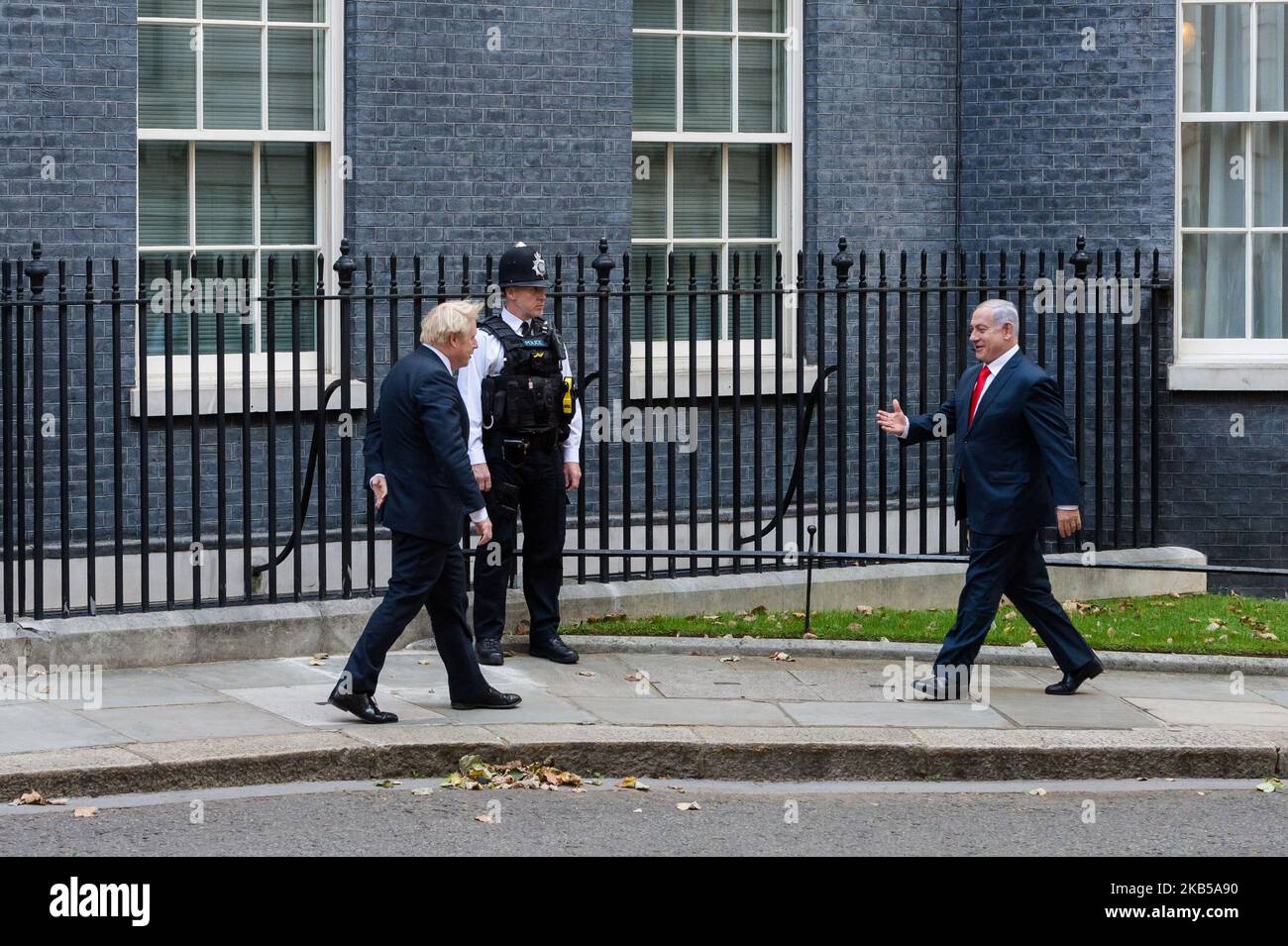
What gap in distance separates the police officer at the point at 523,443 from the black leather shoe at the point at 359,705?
1324 millimetres

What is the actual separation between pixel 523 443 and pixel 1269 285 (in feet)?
20.8

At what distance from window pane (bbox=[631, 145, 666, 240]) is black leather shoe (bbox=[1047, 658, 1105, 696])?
15.0 ft

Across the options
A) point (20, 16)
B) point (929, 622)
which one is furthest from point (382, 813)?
point (20, 16)

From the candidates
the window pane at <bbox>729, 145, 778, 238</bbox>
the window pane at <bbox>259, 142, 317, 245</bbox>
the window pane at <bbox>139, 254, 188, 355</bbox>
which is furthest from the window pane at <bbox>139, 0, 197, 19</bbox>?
the window pane at <bbox>729, 145, 778, 238</bbox>

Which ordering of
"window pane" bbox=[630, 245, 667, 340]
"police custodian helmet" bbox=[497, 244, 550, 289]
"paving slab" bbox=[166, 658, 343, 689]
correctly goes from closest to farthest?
"paving slab" bbox=[166, 658, 343, 689] → "police custodian helmet" bbox=[497, 244, 550, 289] → "window pane" bbox=[630, 245, 667, 340]

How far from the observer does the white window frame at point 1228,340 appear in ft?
43.6

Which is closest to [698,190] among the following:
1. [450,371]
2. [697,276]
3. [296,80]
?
[697,276]

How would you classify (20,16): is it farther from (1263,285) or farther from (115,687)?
(1263,285)

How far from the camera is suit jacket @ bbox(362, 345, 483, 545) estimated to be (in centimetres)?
829

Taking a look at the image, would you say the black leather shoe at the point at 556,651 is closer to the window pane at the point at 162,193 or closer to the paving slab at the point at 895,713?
the paving slab at the point at 895,713

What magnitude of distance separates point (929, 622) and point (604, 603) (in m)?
1.80

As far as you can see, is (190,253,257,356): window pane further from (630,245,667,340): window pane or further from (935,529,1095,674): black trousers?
(935,529,1095,674): black trousers

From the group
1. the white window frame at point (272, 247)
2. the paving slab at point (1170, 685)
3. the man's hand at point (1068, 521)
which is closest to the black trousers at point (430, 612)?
the man's hand at point (1068, 521)

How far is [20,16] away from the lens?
34.8 ft
